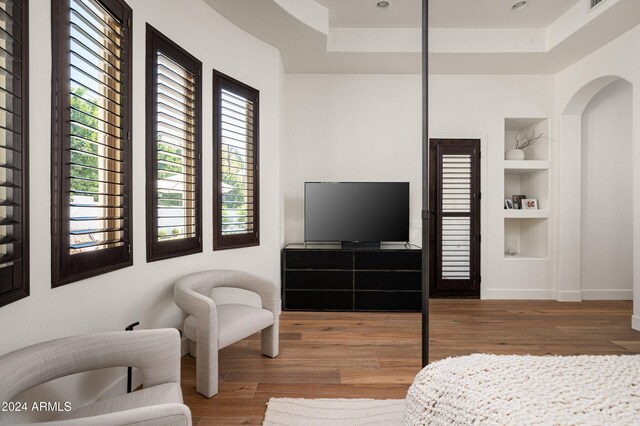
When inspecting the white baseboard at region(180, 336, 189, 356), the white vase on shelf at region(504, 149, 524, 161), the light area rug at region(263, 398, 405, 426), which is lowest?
the light area rug at region(263, 398, 405, 426)

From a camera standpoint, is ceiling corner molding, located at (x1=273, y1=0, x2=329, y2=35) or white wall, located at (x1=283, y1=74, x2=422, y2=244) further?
white wall, located at (x1=283, y1=74, x2=422, y2=244)

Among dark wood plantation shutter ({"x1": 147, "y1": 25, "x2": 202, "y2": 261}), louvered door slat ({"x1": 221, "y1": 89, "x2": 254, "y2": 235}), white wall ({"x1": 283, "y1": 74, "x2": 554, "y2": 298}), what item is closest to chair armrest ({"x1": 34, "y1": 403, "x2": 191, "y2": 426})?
dark wood plantation shutter ({"x1": 147, "y1": 25, "x2": 202, "y2": 261})

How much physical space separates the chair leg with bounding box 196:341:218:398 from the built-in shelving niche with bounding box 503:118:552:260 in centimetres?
364

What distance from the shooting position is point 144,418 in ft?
3.12

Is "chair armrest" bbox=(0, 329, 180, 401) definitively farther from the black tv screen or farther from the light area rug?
the black tv screen

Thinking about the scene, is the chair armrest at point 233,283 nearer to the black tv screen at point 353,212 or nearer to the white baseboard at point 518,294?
the black tv screen at point 353,212

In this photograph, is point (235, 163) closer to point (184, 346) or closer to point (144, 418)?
point (184, 346)

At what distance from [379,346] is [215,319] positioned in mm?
1398

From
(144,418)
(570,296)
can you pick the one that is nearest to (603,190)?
(570,296)

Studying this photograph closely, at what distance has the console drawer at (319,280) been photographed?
3600 millimetres

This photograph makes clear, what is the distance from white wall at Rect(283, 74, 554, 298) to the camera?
4074 mm

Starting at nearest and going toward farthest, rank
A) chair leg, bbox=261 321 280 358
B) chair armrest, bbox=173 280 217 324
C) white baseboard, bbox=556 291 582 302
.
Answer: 1. chair armrest, bbox=173 280 217 324
2. chair leg, bbox=261 321 280 358
3. white baseboard, bbox=556 291 582 302

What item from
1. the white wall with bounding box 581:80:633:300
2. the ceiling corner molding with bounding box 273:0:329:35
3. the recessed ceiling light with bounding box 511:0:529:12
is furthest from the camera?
the white wall with bounding box 581:80:633:300

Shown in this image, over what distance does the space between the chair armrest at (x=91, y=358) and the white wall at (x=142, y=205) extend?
10.2 inches
